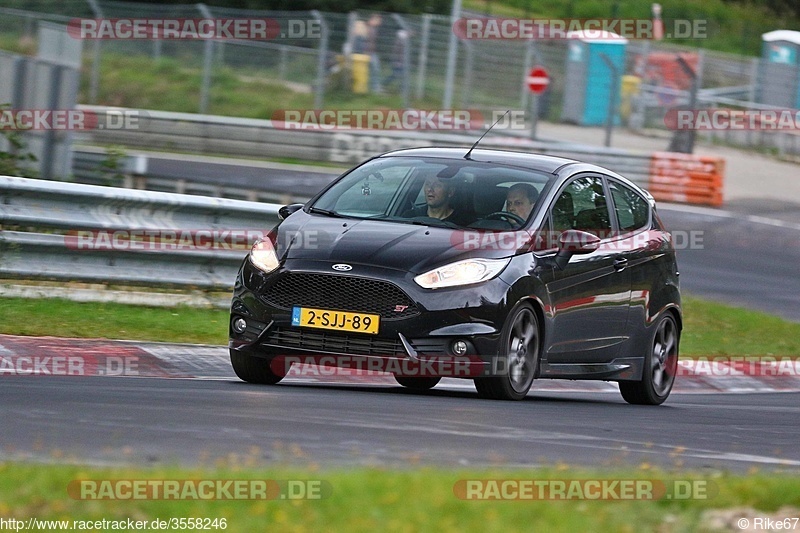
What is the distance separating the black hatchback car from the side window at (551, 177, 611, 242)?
Result: 0.5 inches

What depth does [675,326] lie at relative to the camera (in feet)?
40.0

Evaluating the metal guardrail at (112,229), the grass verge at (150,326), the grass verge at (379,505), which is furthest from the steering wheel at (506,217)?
the grass verge at (379,505)

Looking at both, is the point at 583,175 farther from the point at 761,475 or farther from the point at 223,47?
the point at 223,47

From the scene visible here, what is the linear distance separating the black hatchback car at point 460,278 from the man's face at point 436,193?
0.03ft

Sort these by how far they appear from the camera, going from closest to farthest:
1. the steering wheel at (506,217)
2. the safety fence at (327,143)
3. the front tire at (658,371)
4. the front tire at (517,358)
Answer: the front tire at (517,358), the steering wheel at (506,217), the front tire at (658,371), the safety fence at (327,143)

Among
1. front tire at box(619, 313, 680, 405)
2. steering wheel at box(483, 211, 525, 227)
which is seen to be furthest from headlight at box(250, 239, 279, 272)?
front tire at box(619, 313, 680, 405)

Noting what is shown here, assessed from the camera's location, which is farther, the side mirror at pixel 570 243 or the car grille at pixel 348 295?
the side mirror at pixel 570 243

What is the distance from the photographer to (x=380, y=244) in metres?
9.48

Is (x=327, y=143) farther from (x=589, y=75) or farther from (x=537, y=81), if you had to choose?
(x=589, y=75)

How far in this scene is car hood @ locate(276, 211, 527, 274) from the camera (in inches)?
368

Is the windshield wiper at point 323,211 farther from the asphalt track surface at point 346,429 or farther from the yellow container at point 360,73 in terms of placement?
the yellow container at point 360,73

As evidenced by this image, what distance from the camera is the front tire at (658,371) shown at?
38.1 ft

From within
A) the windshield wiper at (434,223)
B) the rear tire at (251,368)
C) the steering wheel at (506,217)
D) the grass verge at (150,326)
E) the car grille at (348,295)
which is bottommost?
the grass verge at (150,326)

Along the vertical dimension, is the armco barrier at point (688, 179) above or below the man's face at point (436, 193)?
below
